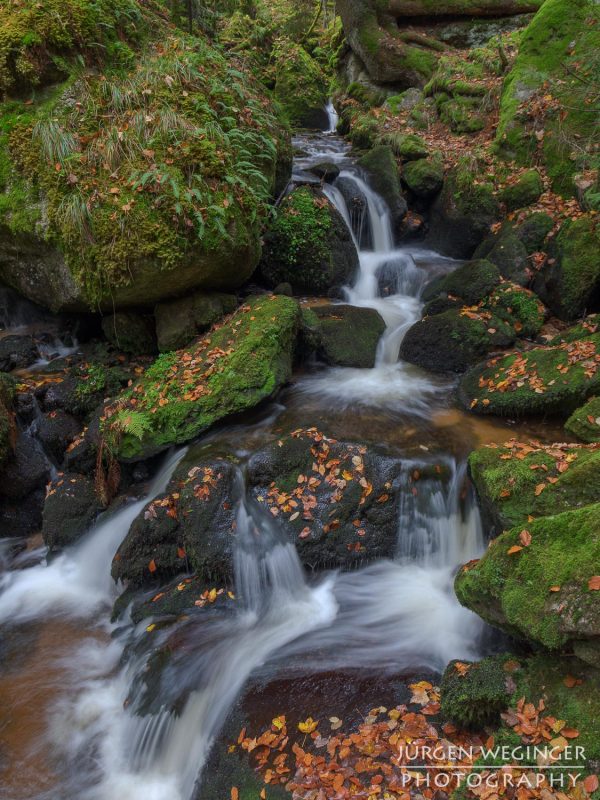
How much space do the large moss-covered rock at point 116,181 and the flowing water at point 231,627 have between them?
8.29 ft

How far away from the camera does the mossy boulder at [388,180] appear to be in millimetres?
10992

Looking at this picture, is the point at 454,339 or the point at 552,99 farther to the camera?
the point at 552,99

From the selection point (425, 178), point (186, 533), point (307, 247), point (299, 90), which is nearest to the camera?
point (186, 533)

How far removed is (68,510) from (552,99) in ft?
38.3

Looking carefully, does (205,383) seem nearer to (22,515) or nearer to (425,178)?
(22,515)

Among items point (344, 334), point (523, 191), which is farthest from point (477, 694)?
point (523, 191)

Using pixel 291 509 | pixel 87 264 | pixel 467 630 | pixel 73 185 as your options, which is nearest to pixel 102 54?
pixel 73 185

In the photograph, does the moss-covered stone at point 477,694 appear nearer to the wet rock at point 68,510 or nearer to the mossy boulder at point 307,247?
→ the wet rock at point 68,510

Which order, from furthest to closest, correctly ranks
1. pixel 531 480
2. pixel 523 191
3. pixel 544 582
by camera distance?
pixel 523 191 → pixel 531 480 → pixel 544 582

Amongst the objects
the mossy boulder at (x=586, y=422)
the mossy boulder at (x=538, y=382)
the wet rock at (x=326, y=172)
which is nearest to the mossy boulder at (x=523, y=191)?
the wet rock at (x=326, y=172)

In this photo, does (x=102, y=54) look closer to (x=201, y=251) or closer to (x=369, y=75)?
(x=201, y=251)

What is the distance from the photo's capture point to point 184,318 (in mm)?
7531

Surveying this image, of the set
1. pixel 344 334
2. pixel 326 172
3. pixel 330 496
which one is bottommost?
pixel 330 496

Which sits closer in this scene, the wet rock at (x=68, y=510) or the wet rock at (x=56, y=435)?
the wet rock at (x=68, y=510)
